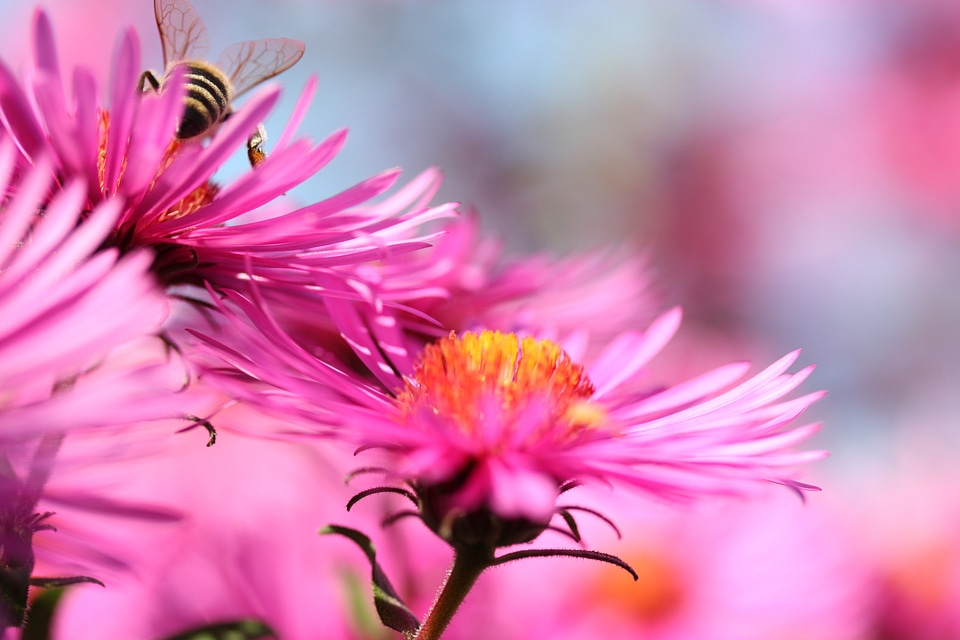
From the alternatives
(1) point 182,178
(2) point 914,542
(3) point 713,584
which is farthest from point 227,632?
(2) point 914,542

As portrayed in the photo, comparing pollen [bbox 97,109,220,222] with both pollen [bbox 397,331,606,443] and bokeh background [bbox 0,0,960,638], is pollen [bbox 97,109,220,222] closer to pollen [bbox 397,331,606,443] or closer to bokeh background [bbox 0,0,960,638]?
pollen [bbox 397,331,606,443]

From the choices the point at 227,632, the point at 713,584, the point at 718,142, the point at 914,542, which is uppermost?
the point at 718,142

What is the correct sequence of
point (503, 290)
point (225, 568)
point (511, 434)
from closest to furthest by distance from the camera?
point (511, 434)
point (503, 290)
point (225, 568)

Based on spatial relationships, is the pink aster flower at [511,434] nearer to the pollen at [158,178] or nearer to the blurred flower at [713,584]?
the pollen at [158,178]

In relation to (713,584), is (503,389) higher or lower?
lower

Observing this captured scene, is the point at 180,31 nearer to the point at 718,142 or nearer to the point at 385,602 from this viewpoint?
the point at 385,602

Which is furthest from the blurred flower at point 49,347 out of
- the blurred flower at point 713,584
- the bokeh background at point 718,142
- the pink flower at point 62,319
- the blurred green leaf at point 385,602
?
the bokeh background at point 718,142
